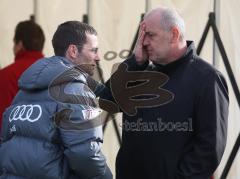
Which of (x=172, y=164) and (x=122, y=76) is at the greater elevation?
(x=122, y=76)

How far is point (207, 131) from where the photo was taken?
260 centimetres

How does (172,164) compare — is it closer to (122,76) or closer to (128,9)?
(122,76)

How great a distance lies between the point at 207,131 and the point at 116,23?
6.48 ft

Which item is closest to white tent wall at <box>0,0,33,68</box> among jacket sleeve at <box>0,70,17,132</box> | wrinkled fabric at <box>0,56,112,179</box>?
jacket sleeve at <box>0,70,17,132</box>

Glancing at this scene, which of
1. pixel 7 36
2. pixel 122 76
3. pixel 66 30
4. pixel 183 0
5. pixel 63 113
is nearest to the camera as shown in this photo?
pixel 63 113

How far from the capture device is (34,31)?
397 cm

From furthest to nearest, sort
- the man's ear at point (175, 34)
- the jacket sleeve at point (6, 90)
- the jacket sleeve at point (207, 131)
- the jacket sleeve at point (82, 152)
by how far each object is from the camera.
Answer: the jacket sleeve at point (6, 90)
the man's ear at point (175, 34)
the jacket sleeve at point (207, 131)
the jacket sleeve at point (82, 152)

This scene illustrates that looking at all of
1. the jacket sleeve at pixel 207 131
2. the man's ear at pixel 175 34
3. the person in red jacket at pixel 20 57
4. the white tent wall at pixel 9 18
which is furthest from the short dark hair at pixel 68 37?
the white tent wall at pixel 9 18

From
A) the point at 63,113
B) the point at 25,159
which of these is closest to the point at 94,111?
the point at 63,113

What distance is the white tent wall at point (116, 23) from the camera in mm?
4098

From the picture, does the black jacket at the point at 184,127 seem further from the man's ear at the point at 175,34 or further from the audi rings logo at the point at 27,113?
the audi rings logo at the point at 27,113

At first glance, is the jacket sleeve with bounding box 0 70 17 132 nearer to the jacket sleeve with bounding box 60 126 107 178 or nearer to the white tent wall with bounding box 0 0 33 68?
the white tent wall with bounding box 0 0 33 68

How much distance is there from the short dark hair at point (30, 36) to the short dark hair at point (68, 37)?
123 cm

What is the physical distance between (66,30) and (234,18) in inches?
64.8
